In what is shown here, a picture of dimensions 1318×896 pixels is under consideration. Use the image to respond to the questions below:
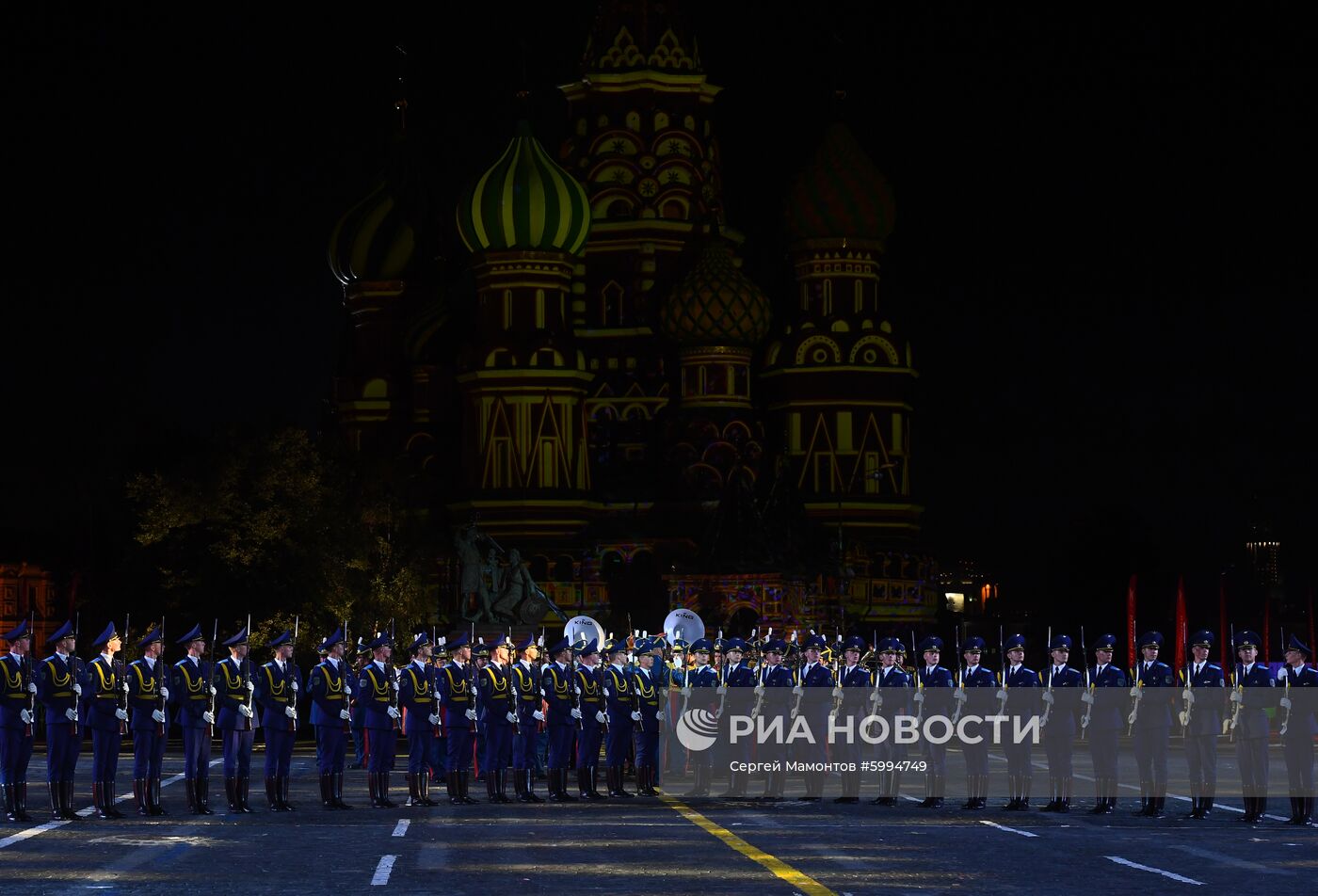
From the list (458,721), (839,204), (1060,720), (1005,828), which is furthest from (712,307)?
(1005,828)

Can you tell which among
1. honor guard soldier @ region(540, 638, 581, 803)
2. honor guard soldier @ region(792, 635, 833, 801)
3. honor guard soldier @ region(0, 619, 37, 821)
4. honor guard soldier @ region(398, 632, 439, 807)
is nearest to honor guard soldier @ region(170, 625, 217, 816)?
honor guard soldier @ region(0, 619, 37, 821)

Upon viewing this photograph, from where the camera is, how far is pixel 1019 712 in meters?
29.8

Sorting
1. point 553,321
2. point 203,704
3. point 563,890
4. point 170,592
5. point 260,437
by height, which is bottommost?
point 563,890

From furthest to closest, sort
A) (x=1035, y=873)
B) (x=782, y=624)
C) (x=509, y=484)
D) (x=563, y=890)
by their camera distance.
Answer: (x=509, y=484)
(x=782, y=624)
(x=1035, y=873)
(x=563, y=890)

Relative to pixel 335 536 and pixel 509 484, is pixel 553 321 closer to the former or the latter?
pixel 509 484

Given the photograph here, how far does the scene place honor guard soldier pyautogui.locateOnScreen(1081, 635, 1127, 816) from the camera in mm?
29359

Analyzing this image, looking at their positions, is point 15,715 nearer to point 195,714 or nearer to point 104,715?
point 104,715

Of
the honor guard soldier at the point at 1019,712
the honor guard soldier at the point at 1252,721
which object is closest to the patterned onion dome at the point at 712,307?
the honor guard soldier at the point at 1019,712

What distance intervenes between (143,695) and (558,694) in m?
5.56

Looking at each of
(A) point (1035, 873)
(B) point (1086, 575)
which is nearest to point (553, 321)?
(B) point (1086, 575)

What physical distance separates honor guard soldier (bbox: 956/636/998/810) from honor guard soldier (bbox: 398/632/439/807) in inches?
248

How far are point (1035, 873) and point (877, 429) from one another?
66.2 m

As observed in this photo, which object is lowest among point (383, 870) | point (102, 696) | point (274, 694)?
point (383, 870)

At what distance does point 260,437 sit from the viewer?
61969 millimetres
